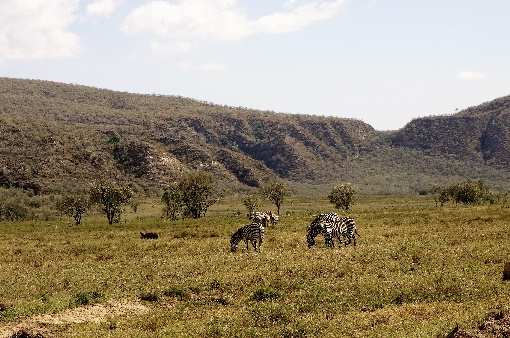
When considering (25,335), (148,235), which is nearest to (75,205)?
(148,235)

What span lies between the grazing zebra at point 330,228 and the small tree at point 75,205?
53991 millimetres

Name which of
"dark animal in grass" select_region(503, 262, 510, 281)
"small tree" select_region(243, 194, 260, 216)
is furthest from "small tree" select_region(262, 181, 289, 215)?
"dark animal in grass" select_region(503, 262, 510, 281)

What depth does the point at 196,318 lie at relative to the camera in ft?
64.4

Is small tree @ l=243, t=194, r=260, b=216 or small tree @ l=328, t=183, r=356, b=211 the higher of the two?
small tree @ l=328, t=183, r=356, b=211

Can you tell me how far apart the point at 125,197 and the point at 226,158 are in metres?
107

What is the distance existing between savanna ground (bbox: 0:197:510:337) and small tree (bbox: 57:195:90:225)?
41.1 m

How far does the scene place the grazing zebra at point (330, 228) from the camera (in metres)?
33.0

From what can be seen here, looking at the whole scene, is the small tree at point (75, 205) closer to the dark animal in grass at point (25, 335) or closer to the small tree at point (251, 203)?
the small tree at point (251, 203)

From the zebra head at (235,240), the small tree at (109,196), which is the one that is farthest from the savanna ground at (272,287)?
the small tree at (109,196)

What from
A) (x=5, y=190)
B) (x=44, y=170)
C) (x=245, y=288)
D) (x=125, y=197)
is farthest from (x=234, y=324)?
(x=44, y=170)

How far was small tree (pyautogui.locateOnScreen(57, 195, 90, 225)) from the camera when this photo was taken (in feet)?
259

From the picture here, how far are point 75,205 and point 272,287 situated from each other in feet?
204

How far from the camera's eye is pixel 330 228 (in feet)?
109

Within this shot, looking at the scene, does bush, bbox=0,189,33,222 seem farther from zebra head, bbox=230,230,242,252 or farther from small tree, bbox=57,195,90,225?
zebra head, bbox=230,230,242,252
